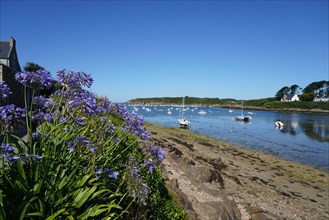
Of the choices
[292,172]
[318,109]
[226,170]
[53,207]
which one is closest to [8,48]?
[226,170]

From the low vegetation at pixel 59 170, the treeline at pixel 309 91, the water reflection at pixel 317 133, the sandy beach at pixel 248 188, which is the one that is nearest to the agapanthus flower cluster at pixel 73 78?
the low vegetation at pixel 59 170

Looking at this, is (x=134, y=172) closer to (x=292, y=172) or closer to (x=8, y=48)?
(x=292, y=172)

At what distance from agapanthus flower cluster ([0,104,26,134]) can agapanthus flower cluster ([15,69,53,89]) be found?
0.37 metres

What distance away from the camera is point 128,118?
3809mm

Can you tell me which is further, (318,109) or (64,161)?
(318,109)

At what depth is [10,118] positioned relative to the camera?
8.89 ft

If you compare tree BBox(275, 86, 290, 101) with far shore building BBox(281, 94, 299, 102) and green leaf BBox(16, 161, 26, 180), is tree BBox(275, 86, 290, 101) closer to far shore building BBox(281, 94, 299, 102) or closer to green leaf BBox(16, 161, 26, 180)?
far shore building BBox(281, 94, 299, 102)

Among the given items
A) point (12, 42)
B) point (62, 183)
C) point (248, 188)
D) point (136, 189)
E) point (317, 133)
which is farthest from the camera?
point (317, 133)

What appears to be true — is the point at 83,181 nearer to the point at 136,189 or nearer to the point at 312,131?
the point at 136,189

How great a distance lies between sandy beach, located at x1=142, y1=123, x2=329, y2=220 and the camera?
759cm

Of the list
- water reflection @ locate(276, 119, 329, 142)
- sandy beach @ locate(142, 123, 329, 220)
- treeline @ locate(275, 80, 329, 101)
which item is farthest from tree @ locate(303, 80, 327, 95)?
sandy beach @ locate(142, 123, 329, 220)

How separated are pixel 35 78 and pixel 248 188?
39.1ft

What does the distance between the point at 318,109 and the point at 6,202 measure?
145m

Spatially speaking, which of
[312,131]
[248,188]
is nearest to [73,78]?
[248,188]
